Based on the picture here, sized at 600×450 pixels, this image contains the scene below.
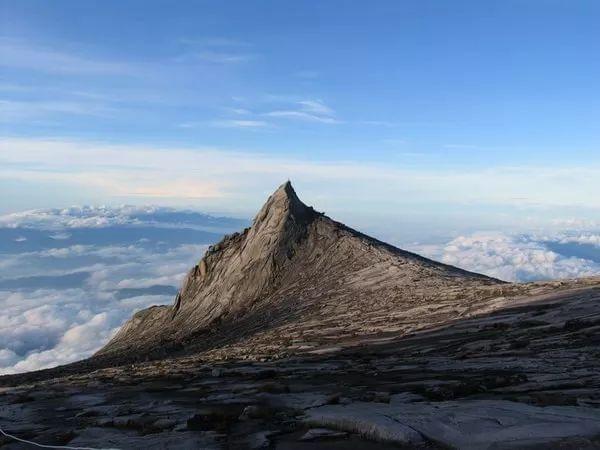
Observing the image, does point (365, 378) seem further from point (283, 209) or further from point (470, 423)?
point (283, 209)

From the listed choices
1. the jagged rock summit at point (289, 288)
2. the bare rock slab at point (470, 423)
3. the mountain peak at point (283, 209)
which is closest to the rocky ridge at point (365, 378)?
the bare rock slab at point (470, 423)

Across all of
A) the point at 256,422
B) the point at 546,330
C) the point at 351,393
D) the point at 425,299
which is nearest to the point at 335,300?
the point at 425,299

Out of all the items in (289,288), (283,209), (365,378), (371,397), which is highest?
(283,209)

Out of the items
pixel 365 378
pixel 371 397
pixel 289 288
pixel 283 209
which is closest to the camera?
pixel 371 397

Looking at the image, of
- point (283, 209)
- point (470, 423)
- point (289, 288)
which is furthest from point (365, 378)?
point (283, 209)

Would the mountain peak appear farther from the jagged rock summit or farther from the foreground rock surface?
the foreground rock surface

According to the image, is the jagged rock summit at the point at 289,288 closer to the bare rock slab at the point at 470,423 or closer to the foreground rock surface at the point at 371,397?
the foreground rock surface at the point at 371,397

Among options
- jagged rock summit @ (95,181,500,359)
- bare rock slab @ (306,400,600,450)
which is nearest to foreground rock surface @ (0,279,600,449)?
bare rock slab @ (306,400,600,450)

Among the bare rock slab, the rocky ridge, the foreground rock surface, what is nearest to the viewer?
the bare rock slab
